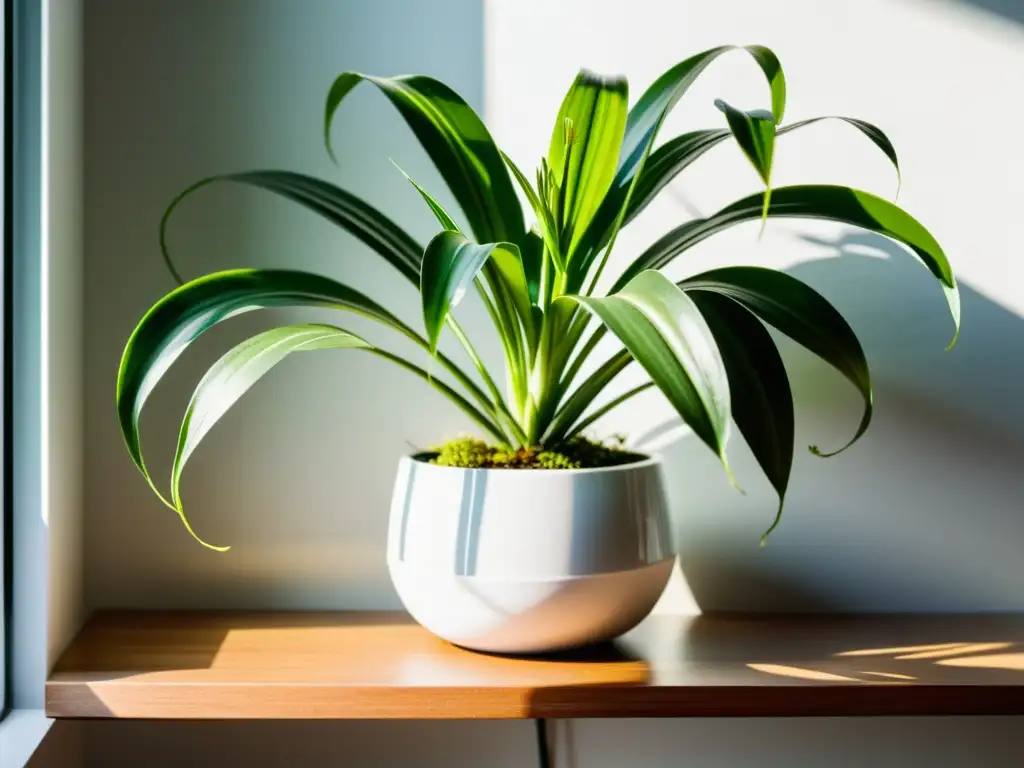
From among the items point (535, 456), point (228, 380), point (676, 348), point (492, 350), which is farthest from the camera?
point (492, 350)

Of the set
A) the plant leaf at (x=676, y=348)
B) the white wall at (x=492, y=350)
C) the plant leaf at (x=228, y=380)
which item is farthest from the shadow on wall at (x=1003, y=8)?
the plant leaf at (x=228, y=380)

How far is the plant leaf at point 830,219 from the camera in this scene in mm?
870

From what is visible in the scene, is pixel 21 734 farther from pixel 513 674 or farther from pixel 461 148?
pixel 461 148

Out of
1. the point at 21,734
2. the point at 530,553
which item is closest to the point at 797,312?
the point at 530,553

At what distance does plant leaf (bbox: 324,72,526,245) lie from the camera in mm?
891

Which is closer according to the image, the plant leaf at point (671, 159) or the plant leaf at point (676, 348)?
the plant leaf at point (676, 348)

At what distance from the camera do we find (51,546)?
94cm

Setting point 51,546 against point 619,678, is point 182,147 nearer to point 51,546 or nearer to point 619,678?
point 51,546

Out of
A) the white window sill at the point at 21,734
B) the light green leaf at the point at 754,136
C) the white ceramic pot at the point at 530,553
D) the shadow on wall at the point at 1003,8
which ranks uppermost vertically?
the shadow on wall at the point at 1003,8

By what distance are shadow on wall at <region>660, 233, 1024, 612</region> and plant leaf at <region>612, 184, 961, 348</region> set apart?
9.8 inches

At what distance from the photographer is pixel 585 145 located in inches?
34.9

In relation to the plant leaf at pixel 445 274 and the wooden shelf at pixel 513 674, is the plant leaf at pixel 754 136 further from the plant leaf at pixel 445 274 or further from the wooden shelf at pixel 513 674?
the wooden shelf at pixel 513 674

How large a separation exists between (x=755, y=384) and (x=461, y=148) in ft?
1.20

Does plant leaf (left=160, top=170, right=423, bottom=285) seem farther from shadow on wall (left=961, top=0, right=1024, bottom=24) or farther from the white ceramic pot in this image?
shadow on wall (left=961, top=0, right=1024, bottom=24)
